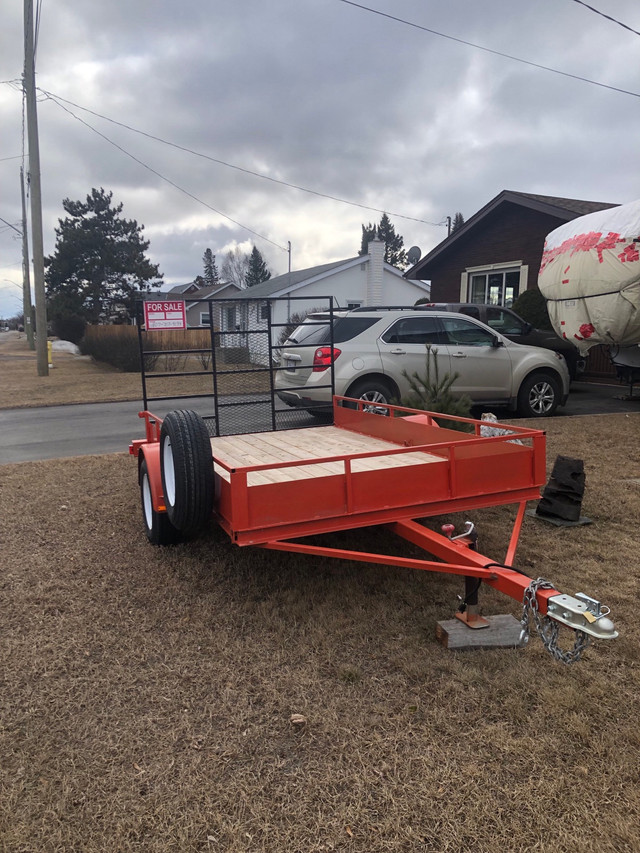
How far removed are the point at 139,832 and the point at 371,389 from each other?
7261 millimetres

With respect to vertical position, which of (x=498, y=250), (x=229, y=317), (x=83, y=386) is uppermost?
(x=498, y=250)

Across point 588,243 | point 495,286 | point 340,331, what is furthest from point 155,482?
point 495,286

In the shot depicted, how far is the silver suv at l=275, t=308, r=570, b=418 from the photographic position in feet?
28.9

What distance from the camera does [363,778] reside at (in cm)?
238

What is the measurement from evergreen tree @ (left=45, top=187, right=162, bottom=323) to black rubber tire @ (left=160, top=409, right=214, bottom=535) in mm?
35457

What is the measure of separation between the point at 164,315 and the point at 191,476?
111 inches

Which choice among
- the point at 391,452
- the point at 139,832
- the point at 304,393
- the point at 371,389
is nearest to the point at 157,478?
the point at 391,452

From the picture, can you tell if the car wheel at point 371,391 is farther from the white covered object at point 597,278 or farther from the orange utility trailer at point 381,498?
the orange utility trailer at point 381,498

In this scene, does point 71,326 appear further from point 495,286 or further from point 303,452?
point 303,452

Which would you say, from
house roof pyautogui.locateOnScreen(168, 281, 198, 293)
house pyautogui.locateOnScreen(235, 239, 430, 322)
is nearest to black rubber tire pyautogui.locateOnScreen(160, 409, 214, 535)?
house pyautogui.locateOnScreen(235, 239, 430, 322)

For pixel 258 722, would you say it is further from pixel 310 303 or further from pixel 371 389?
pixel 310 303

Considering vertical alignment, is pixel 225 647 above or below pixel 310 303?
below

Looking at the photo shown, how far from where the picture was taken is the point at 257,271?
80.6 metres

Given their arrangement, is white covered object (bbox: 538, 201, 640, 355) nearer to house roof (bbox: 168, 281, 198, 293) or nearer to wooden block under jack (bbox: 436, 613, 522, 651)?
wooden block under jack (bbox: 436, 613, 522, 651)
